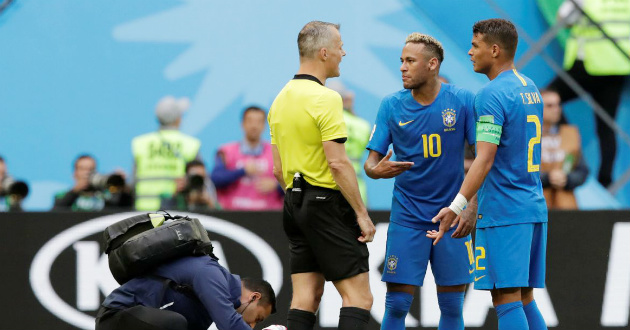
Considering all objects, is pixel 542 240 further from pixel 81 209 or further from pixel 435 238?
pixel 81 209

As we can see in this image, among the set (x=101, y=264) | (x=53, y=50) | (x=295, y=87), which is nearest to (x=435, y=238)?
(x=295, y=87)

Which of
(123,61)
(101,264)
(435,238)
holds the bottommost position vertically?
(101,264)

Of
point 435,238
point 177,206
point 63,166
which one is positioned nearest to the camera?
point 435,238

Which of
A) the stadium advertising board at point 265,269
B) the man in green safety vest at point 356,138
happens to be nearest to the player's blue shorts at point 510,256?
the stadium advertising board at point 265,269

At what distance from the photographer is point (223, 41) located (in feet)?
37.3

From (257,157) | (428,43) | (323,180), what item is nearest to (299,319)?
(323,180)

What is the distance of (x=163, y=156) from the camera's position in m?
10.1

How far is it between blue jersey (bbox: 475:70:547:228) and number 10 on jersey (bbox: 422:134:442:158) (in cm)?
42

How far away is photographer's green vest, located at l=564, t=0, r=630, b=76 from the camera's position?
10938 mm

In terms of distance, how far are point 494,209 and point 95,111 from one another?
19.6ft

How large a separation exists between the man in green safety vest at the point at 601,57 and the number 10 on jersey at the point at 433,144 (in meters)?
4.51

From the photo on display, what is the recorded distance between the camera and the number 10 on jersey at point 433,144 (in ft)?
22.3

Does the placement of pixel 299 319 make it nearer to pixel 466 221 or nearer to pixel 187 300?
pixel 187 300

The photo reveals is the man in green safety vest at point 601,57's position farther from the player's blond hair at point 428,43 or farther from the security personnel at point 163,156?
the player's blond hair at point 428,43
